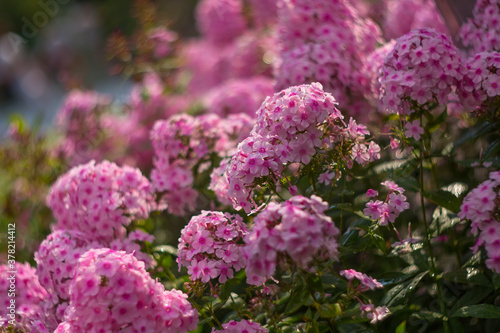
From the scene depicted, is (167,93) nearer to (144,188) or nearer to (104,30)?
(144,188)

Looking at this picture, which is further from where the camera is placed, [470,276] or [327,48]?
[327,48]

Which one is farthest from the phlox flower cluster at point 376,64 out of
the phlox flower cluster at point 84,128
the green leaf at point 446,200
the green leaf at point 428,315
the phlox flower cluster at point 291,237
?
the phlox flower cluster at point 84,128

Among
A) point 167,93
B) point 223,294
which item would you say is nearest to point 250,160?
point 223,294

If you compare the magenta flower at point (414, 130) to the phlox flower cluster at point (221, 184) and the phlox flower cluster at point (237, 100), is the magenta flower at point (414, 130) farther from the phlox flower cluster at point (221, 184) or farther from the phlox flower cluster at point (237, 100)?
the phlox flower cluster at point (237, 100)

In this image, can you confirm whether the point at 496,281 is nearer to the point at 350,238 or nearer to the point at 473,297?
the point at 473,297

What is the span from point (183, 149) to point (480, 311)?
1.36 metres

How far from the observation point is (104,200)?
6.93 feet

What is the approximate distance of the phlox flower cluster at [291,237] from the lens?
1315 millimetres

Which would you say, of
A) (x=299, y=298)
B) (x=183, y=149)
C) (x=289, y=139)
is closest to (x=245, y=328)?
(x=299, y=298)

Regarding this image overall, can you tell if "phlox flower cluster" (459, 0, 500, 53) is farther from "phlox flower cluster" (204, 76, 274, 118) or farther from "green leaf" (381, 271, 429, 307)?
"phlox flower cluster" (204, 76, 274, 118)

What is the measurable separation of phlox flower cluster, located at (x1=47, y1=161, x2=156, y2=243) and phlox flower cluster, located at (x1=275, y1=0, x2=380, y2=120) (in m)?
0.82

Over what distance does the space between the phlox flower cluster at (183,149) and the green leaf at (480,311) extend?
3.76ft

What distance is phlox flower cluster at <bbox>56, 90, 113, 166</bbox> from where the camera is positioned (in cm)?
363

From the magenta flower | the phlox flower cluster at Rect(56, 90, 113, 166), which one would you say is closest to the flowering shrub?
the magenta flower
